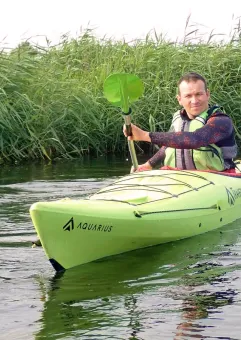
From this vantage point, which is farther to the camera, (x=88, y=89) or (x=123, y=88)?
(x=88, y=89)

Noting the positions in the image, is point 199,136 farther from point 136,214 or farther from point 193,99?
point 136,214

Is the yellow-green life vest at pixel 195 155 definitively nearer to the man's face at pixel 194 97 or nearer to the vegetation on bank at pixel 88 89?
the man's face at pixel 194 97

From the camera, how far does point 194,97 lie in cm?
556

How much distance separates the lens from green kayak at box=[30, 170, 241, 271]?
416 centimetres

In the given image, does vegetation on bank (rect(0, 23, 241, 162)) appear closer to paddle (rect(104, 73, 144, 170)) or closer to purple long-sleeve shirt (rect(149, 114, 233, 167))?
paddle (rect(104, 73, 144, 170))

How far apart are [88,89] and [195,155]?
5113 mm

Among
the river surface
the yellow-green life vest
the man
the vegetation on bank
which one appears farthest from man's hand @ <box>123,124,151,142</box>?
the vegetation on bank

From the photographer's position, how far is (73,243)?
13.9 feet

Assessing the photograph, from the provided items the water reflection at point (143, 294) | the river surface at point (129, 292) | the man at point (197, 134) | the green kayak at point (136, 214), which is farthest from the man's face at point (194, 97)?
the water reflection at point (143, 294)

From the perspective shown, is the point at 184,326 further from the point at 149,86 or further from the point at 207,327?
the point at 149,86

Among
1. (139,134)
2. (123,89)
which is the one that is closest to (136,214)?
(139,134)

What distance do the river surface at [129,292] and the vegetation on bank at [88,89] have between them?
403 centimetres

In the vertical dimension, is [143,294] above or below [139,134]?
below

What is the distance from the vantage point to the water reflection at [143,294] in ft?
11.0
